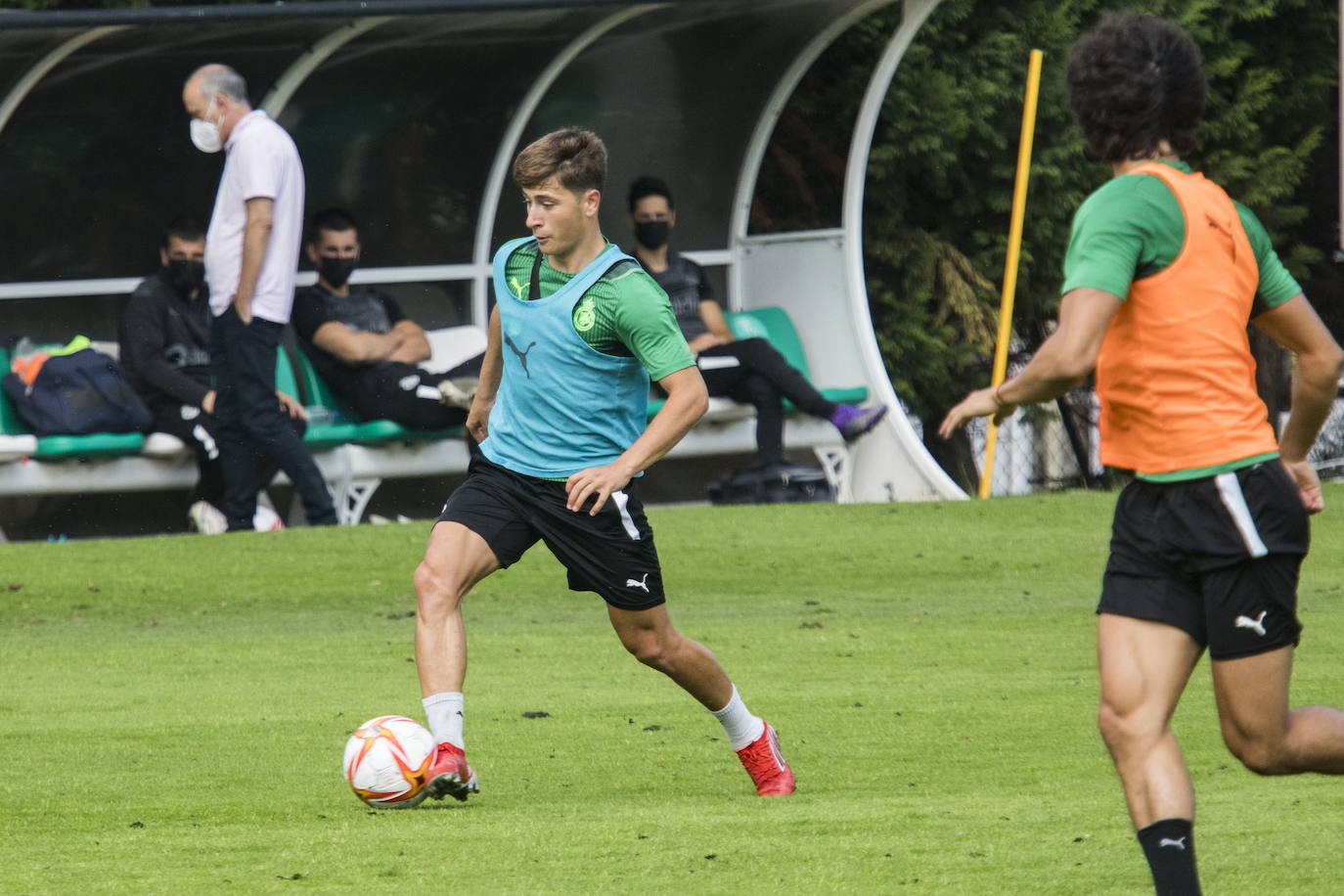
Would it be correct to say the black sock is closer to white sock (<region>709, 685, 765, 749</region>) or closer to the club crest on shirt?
white sock (<region>709, 685, 765, 749</region>)

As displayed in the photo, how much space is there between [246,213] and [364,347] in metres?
1.76

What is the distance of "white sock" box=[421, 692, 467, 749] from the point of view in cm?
553

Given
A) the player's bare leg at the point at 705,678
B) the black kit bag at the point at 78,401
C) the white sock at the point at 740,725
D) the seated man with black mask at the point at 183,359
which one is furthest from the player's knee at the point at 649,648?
the black kit bag at the point at 78,401

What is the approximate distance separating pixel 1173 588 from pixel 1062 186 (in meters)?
13.0

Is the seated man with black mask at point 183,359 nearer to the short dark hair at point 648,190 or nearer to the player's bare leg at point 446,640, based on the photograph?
the short dark hair at point 648,190

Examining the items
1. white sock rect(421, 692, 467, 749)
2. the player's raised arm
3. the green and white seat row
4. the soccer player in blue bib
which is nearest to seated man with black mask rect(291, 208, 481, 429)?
the green and white seat row

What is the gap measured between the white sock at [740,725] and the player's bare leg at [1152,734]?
1.94 meters

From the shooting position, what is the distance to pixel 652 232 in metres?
14.1

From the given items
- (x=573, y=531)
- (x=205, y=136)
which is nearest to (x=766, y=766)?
(x=573, y=531)

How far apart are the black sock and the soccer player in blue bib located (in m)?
2.06

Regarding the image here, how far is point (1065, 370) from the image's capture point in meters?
3.76

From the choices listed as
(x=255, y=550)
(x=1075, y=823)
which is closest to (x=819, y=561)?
(x=255, y=550)

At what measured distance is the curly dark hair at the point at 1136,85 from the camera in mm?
4078

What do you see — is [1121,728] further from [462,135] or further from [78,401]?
[462,135]
